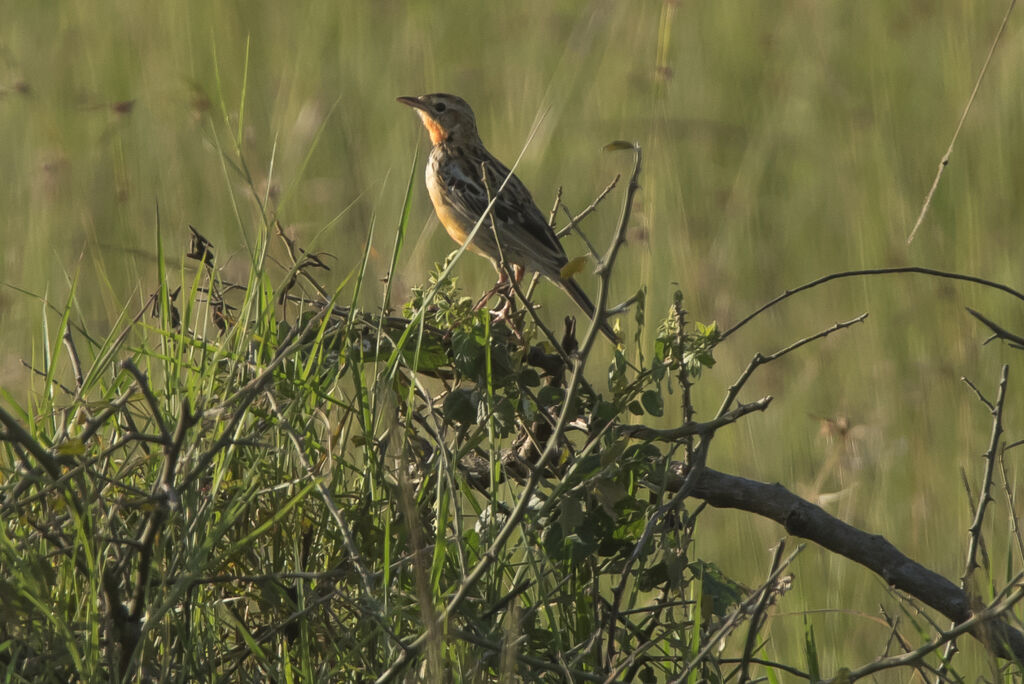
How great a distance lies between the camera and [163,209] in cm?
735

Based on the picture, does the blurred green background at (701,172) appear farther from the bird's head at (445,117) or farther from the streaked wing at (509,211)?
the streaked wing at (509,211)

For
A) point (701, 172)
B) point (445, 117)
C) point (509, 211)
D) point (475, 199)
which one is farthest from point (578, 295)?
point (701, 172)

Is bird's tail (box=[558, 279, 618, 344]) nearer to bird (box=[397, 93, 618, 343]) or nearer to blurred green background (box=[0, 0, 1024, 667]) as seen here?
bird (box=[397, 93, 618, 343])

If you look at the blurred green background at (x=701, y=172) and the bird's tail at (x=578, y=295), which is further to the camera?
the bird's tail at (x=578, y=295)

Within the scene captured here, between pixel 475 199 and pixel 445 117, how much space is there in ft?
1.94

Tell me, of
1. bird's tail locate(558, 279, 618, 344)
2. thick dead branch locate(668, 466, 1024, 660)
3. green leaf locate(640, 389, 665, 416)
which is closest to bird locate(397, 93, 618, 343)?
bird's tail locate(558, 279, 618, 344)

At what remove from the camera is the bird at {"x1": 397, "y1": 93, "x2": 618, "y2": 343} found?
6.31 m

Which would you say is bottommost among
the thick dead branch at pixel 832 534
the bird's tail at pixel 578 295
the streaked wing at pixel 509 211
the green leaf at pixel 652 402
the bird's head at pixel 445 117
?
the thick dead branch at pixel 832 534

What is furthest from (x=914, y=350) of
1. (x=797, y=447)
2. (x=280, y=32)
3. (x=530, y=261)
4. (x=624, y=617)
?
(x=280, y=32)

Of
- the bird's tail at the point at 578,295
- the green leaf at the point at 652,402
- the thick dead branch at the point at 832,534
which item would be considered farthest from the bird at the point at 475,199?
the green leaf at the point at 652,402

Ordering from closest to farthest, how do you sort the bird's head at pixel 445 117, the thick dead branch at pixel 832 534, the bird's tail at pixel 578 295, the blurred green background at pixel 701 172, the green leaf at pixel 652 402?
the green leaf at pixel 652 402 < the thick dead branch at pixel 832 534 < the blurred green background at pixel 701 172 < the bird's tail at pixel 578 295 < the bird's head at pixel 445 117

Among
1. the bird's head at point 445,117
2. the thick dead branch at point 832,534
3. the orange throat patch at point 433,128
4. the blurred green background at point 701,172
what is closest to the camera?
the thick dead branch at point 832,534

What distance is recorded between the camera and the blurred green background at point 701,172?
5859 mm

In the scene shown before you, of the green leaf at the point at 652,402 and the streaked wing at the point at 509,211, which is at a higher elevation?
the streaked wing at the point at 509,211
